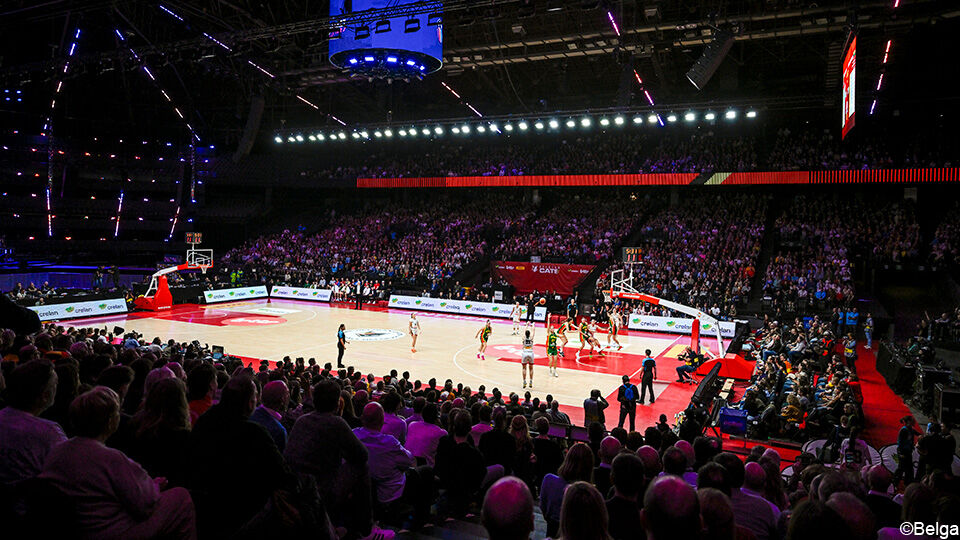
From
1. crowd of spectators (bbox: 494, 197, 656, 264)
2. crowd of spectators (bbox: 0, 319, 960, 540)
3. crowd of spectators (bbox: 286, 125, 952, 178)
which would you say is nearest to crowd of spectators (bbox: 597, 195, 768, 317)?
crowd of spectators (bbox: 494, 197, 656, 264)

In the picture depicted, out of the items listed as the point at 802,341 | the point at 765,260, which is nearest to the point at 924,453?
the point at 802,341

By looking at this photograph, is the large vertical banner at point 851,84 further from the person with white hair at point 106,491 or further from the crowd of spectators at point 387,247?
the crowd of spectators at point 387,247

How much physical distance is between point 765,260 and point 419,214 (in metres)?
24.9

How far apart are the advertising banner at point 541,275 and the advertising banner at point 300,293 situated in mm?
11189

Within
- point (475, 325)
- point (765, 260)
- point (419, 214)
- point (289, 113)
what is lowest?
point (475, 325)

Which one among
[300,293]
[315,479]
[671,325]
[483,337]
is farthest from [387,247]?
[315,479]

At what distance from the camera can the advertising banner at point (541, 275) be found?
3622 cm

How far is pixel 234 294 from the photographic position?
37.5 m

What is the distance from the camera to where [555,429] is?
8938mm

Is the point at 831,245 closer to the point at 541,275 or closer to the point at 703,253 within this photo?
the point at 703,253

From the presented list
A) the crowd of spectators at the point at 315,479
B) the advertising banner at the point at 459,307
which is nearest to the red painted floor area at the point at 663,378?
the advertising banner at the point at 459,307

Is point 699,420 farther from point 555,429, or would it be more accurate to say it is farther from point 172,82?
point 172,82

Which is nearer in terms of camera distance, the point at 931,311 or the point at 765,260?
the point at 931,311

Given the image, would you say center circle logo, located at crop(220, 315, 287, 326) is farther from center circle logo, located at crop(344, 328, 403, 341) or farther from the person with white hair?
the person with white hair
